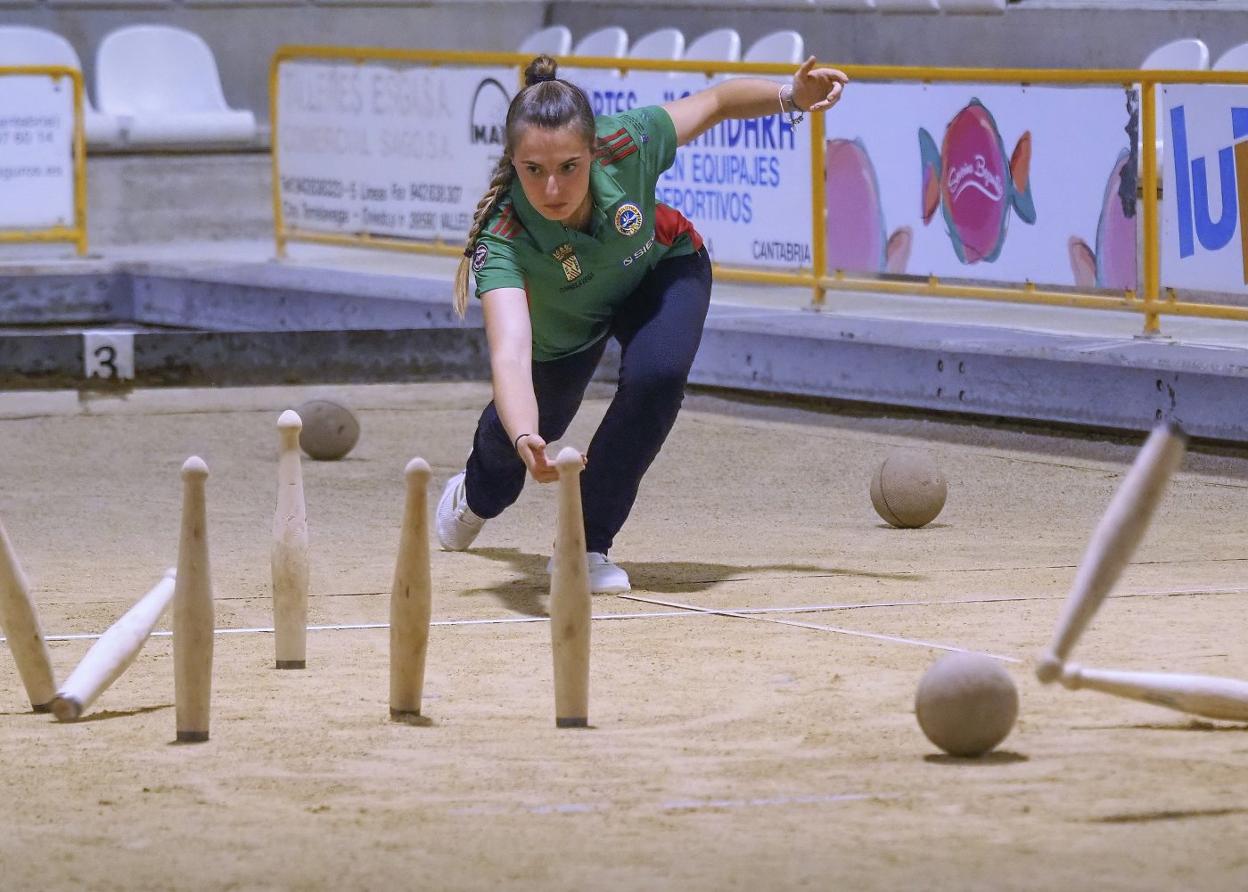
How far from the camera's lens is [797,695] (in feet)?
16.6

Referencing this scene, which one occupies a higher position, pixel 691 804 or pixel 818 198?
pixel 818 198

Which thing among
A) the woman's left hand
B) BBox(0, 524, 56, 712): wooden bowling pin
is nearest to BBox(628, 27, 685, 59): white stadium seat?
the woman's left hand

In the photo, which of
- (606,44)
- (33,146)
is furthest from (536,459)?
(606,44)

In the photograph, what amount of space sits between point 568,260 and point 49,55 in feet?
34.2

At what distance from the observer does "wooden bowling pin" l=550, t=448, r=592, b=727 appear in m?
4.61

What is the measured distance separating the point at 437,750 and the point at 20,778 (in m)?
0.81

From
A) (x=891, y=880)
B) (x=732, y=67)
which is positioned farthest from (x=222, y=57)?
(x=891, y=880)

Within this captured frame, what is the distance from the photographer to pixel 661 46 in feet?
48.5

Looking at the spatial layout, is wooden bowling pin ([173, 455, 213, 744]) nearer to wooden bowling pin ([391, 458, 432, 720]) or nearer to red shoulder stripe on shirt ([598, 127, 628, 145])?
wooden bowling pin ([391, 458, 432, 720])

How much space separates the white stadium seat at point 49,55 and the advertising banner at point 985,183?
687 cm

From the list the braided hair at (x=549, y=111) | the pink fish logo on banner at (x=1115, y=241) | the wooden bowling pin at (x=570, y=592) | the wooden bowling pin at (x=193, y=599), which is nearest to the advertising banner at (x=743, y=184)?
the pink fish logo on banner at (x=1115, y=241)

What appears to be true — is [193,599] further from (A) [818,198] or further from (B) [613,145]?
(A) [818,198]

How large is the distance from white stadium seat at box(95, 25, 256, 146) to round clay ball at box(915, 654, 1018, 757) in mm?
12869

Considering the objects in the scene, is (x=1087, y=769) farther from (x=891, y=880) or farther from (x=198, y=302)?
(x=198, y=302)
